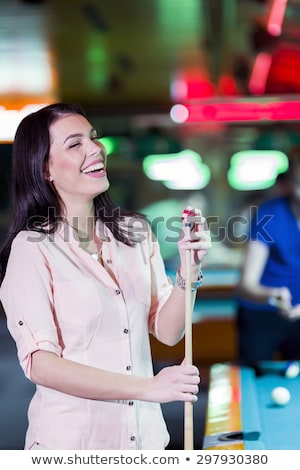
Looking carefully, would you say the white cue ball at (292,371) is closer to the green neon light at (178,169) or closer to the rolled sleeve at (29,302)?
the rolled sleeve at (29,302)

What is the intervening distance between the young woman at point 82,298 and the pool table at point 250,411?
1.05ft

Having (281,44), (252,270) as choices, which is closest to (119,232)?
(252,270)

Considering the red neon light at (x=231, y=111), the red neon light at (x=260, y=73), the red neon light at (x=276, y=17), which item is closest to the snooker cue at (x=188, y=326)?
the red neon light at (x=276, y=17)

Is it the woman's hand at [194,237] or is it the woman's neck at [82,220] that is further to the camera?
the woman's neck at [82,220]

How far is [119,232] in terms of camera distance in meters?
1.66

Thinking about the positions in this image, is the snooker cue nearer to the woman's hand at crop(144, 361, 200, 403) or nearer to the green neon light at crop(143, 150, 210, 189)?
the woman's hand at crop(144, 361, 200, 403)

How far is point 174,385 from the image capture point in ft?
4.62

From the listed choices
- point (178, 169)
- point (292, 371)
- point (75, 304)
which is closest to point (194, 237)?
point (75, 304)

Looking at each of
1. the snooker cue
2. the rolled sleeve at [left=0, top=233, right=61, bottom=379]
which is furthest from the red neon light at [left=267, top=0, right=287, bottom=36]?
the rolled sleeve at [left=0, top=233, right=61, bottom=379]

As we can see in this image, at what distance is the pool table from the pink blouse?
0.32 metres

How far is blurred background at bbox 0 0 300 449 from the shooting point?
3.76 m

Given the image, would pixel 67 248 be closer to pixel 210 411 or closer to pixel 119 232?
pixel 119 232

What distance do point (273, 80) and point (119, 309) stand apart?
4808 mm

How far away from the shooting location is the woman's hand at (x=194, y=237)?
150cm
